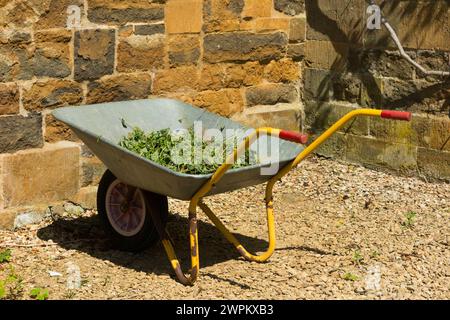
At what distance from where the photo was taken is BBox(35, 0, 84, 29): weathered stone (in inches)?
215

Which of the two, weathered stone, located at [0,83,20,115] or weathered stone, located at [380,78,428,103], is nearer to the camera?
weathered stone, located at [0,83,20,115]

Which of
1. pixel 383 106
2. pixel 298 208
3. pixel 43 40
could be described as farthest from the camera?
pixel 383 106

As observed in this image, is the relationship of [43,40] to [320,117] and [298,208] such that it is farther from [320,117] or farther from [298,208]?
[320,117]

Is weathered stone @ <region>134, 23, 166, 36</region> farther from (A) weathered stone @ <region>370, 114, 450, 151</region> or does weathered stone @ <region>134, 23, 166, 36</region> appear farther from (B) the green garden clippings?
(A) weathered stone @ <region>370, 114, 450, 151</region>

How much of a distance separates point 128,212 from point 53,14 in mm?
1412

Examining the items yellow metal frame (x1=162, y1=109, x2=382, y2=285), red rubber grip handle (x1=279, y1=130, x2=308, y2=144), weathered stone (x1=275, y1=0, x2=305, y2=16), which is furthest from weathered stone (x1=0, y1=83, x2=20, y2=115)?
weathered stone (x1=275, y1=0, x2=305, y2=16)

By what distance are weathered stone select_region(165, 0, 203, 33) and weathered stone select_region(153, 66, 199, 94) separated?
0.93 feet

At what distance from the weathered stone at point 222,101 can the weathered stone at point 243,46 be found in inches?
9.9

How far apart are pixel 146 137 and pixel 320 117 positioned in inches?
95.6

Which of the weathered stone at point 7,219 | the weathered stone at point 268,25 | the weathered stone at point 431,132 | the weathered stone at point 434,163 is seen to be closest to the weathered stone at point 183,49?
the weathered stone at point 268,25

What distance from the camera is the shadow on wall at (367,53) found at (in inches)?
248

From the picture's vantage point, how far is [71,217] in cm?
578

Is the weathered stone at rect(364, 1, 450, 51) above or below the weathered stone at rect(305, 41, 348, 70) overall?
above

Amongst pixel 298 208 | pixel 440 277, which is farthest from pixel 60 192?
pixel 440 277
